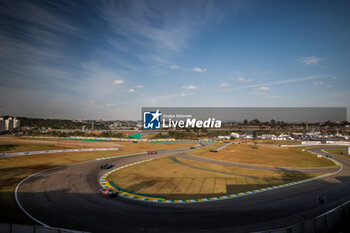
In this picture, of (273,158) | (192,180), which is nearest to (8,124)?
(192,180)

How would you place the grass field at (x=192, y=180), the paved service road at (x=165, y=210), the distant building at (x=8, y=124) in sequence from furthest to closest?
the distant building at (x=8, y=124) → the grass field at (x=192, y=180) → the paved service road at (x=165, y=210)

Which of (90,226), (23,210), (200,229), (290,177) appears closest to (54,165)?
(23,210)

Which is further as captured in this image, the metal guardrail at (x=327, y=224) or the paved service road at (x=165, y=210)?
the paved service road at (x=165, y=210)

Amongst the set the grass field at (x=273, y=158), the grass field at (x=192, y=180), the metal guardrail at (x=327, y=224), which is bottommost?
the grass field at (x=273, y=158)

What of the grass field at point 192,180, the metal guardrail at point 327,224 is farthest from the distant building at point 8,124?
the metal guardrail at point 327,224

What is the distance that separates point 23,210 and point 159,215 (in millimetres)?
15078

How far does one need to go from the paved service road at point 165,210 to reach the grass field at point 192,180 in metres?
3.68

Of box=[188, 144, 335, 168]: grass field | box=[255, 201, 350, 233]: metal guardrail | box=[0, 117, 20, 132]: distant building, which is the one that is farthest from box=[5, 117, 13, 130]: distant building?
box=[255, 201, 350, 233]: metal guardrail

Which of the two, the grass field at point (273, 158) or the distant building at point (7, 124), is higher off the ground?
the distant building at point (7, 124)

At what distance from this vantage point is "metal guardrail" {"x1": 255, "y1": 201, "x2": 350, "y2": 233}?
12995 mm

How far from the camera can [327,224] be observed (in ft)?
47.5

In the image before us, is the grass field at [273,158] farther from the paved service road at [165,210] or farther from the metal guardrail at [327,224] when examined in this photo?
the metal guardrail at [327,224]

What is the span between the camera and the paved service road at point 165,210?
1691 centimetres

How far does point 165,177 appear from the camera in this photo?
3488 cm
